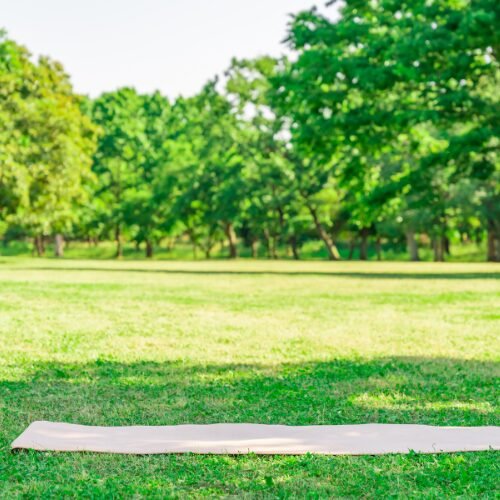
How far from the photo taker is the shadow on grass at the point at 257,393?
699 centimetres

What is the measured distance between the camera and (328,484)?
16.4 feet

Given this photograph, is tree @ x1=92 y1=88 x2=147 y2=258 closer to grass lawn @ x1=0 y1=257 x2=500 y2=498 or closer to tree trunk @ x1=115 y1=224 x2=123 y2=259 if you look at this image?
tree trunk @ x1=115 y1=224 x2=123 y2=259

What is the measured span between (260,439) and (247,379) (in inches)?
113

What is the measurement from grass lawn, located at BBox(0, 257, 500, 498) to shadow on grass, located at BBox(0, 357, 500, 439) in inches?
0.8

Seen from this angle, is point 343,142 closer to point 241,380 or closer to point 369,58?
point 369,58

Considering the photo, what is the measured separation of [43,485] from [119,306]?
12.7m

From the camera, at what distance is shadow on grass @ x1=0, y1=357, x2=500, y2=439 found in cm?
699

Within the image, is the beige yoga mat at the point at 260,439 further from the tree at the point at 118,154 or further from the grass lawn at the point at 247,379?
the tree at the point at 118,154

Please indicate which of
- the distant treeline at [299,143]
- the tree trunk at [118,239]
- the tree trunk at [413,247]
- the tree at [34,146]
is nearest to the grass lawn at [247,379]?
the distant treeline at [299,143]

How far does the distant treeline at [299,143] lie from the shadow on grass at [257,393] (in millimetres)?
17358

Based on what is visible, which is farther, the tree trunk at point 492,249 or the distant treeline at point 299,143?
the tree trunk at point 492,249

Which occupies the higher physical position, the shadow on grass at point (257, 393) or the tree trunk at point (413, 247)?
the shadow on grass at point (257, 393)

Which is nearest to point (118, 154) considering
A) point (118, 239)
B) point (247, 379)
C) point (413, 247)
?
point (118, 239)

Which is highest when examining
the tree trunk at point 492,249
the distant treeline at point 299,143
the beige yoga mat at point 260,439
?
the distant treeline at point 299,143
